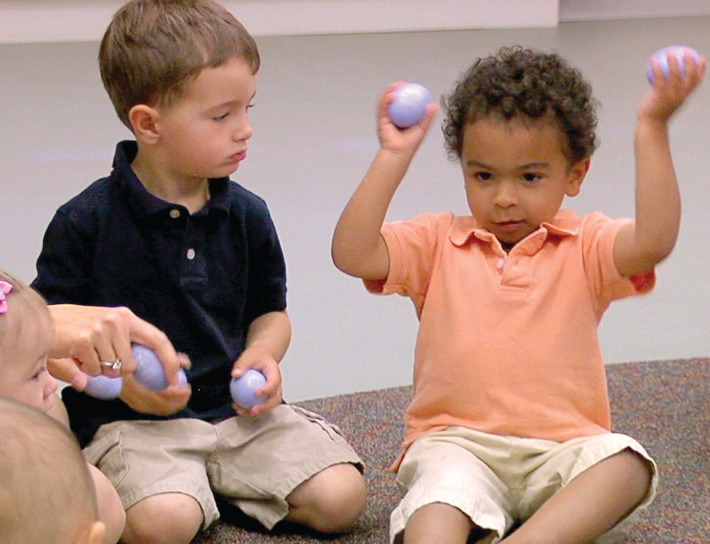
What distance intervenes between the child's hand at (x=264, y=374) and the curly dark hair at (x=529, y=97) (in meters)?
0.30

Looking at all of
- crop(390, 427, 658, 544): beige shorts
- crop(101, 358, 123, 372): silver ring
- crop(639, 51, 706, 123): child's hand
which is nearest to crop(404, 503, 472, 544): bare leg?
crop(390, 427, 658, 544): beige shorts

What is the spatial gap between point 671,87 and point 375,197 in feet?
0.99

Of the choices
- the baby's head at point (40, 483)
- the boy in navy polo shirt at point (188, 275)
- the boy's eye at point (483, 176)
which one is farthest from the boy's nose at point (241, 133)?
the baby's head at point (40, 483)

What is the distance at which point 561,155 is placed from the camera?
1.22m

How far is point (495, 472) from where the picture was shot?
122 centimetres

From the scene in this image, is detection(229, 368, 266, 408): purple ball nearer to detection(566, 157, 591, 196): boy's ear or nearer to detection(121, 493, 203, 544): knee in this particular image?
detection(121, 493, 203, 544): knee

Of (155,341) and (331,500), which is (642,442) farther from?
(155,341)

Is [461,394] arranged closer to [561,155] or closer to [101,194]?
[561,155]

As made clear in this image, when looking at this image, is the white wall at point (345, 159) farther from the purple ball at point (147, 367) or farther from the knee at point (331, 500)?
the purple ball at point (147, 367)

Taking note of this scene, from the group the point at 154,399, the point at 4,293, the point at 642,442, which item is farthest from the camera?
the point at 642,442

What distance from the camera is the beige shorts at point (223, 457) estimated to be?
4.07ft

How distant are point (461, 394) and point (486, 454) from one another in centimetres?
7

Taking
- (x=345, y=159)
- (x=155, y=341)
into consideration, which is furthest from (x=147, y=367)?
(x=345, y=159)

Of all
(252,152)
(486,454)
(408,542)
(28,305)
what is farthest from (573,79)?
(252,152)
